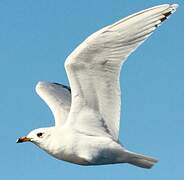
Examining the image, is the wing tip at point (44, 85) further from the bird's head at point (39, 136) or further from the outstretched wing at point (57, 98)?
the bird's head at point (39, 136)

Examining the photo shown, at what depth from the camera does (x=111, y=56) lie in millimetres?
20109

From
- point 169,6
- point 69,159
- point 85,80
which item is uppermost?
point 169,6

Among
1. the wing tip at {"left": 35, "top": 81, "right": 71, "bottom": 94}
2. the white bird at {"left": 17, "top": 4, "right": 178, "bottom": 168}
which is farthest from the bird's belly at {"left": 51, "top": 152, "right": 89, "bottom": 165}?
the wing tip at {"left": 35, "top": 81, "right": 71, "bottom": 94}

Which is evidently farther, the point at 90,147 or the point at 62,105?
the point at 62,105

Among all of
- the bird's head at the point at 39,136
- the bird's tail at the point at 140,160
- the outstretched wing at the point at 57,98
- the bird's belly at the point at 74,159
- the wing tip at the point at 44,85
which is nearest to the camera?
the bird's belly at the point at 74,159

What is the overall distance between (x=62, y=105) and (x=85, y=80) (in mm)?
3068

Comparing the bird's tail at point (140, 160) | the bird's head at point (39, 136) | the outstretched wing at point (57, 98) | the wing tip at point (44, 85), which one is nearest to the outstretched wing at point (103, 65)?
the bird's head at point (39, 136)

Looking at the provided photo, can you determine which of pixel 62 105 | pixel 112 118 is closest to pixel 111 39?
pixel 112 118

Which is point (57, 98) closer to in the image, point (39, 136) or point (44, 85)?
point (44, 85)

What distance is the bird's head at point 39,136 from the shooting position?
2036cm

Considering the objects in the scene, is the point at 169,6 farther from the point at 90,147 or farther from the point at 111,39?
the point at 90,147

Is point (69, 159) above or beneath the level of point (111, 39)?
beneath

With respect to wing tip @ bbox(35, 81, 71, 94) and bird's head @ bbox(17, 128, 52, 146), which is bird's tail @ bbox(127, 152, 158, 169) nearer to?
bird's head @ bbox(17, 128, 52, 146)

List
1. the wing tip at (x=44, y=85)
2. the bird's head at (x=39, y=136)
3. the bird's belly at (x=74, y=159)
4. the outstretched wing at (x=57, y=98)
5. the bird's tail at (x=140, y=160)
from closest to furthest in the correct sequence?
the bird's belly at (x=74, y=159)
the bird's tail at (x=140, y=160)
the bird's head at (x=39, y=136)
the outstretched wing at (x=57, y=98)
the wing tip at (x=44, y=85)
